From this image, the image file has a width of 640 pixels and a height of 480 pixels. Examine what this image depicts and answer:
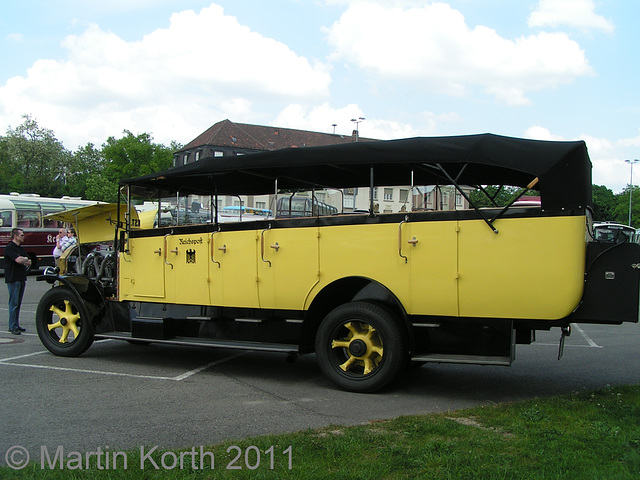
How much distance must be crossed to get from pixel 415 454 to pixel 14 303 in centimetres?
887

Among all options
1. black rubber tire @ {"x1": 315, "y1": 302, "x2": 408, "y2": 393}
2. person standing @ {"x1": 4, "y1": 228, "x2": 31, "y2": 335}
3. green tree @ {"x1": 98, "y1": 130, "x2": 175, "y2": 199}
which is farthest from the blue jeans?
green tree @ {"x1": 98, "y1": 130, "x2": 175, "y2": 199}

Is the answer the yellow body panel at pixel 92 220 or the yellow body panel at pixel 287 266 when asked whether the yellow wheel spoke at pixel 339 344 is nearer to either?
the yellow body panel at pixel 287 266

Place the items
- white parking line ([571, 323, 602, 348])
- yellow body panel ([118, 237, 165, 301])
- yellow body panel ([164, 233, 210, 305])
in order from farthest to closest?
white parking line ([571, 323, 602, 348]) → yellow body panel ([118, 237, 165, 301]) → yellow body panel ([164, 233, 210, 305])

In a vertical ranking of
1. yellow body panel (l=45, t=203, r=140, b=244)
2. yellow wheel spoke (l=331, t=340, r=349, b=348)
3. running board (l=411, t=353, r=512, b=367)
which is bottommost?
running board (l=411, t=353, r=512, b=367)

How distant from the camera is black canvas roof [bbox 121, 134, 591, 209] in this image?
5.90 meters

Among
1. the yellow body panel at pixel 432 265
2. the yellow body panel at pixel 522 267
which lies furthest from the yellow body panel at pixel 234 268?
the yellow body panel at pixel 522 267

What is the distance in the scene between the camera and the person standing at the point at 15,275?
1077 centimetres

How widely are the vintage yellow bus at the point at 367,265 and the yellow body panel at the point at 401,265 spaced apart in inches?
0.5

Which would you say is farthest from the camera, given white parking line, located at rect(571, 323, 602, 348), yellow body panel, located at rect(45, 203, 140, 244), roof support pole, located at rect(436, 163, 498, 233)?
white parking line, located at rect(571, 323, 602, 348)

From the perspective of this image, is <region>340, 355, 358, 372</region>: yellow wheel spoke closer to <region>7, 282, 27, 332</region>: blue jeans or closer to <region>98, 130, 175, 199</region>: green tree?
<region>7, 282, 27, 332</region>: blue jeans

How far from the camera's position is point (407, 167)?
22.5 feet

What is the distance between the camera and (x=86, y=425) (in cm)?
535

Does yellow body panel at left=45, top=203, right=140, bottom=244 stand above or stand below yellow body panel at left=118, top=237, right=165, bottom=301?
above

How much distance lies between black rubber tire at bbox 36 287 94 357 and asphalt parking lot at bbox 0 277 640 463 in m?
0.16
